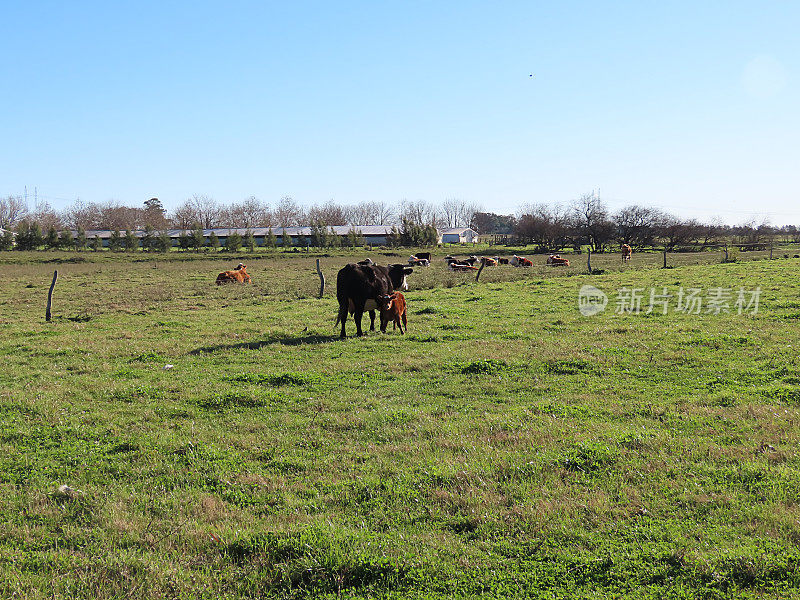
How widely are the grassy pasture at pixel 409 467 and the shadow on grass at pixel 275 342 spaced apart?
0.23m

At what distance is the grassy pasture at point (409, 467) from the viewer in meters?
4.55

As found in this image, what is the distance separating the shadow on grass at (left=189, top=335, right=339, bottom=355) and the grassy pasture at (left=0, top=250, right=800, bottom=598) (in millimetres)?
227

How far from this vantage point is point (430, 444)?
7207 mm

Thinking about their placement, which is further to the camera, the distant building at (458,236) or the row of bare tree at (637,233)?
the distant building at (458,236)

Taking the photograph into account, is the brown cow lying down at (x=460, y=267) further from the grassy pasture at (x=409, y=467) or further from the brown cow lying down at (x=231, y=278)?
the grassy pasture at (x=409, y=467)

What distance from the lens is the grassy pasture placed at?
14.9 feet

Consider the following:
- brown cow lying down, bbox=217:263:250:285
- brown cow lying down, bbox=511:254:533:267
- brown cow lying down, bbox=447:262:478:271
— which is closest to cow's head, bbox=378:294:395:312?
brown cow lying down, bbox=217:263:250:285

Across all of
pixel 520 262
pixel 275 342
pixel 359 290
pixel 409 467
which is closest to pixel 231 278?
pixel 275 342

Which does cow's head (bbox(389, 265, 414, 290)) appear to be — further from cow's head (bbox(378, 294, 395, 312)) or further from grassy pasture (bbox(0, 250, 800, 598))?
grassy pasture (bbox(0, 250, 800, 598))

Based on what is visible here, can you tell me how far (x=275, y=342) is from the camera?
14617 mm

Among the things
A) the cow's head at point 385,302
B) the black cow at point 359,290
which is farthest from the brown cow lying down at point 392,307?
the black cow at point 359,290

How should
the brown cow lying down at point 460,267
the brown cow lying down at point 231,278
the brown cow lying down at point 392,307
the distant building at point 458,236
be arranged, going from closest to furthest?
1. the brown cow lying down at point 392,307
2. the brown cow lying down at point 231,278
3. the brown cow lying down at point 460,267
4. the distant building at point 458,236

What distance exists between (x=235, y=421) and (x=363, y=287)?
7.12m

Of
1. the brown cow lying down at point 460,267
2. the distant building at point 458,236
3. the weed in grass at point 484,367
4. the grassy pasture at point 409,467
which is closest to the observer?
the grassy pasture at point 409,467
